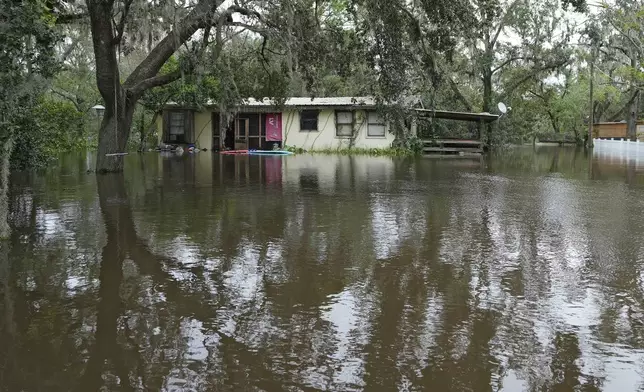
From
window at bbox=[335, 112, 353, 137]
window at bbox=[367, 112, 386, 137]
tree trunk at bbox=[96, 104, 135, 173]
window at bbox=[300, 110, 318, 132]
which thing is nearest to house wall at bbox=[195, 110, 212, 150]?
window at bbox=[300, 110, 318, 132]

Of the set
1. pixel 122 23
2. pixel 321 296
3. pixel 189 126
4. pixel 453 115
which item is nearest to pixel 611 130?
pixel 453 115

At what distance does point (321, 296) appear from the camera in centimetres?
552

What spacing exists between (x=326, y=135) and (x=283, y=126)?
7.94 ft

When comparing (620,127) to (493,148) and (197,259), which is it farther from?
(197,259)

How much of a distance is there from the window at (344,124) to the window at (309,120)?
115 cm

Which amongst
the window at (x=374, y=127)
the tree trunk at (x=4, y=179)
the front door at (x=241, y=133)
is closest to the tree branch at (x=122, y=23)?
the tree trunk at (x=4, y=179)

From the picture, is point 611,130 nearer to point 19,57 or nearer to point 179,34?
point 179,34

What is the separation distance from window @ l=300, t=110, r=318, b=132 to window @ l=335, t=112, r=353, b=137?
1148 mm

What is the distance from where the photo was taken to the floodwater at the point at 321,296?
12.7ft

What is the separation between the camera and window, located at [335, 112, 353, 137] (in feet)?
106

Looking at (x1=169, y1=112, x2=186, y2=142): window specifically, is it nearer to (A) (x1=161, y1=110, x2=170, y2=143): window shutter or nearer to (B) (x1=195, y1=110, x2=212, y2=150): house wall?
(A) (x1=161, y1=110, x2=170, y2=143): window shutter

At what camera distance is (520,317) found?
4930mm

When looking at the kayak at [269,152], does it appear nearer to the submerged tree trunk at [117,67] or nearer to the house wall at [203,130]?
the house wall at [203,130]

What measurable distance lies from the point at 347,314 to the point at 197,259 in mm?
2468
